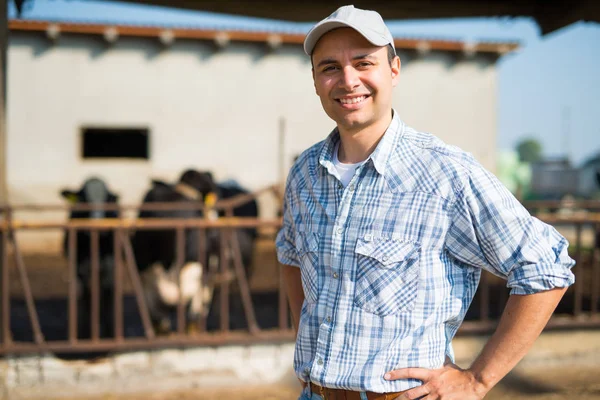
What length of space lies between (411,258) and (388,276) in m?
0.06

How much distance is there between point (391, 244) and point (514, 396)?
335 centimetres

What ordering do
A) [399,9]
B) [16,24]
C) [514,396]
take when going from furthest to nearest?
[16,24], [514,396], [399,9]

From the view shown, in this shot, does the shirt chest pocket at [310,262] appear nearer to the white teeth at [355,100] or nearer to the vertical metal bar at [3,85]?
the white teeth at [355,100]

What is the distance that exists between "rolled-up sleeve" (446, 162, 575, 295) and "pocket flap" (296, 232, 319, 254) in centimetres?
30

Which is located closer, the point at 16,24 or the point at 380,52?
the point at 380,52

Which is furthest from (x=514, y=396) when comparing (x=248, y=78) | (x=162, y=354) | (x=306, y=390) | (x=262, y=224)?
(x=248, y=78)

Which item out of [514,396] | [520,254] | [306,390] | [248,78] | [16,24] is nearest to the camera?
[520,254]

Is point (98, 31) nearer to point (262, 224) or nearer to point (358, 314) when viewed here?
point (262, 224)

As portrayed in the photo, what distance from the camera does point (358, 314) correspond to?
1.39m

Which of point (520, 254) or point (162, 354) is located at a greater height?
point (520, 254)

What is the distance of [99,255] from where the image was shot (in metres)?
5.14

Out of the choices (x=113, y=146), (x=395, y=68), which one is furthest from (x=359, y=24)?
(x=113, y=146)

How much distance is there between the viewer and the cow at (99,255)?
5125 mm

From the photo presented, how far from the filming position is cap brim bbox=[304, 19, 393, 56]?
1.35 m
